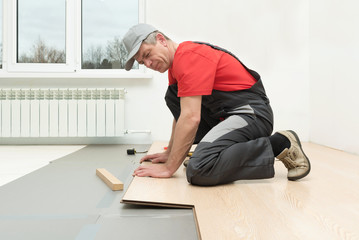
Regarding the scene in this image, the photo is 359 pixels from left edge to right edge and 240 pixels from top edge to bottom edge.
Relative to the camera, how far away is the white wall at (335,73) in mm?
2850

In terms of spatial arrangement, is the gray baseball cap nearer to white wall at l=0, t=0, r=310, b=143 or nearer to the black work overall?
the black work overall

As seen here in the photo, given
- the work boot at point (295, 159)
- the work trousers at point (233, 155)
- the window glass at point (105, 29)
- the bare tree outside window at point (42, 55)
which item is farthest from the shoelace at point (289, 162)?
the bare tree outside window at point (42, 55)

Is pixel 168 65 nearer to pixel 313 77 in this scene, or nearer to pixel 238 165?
pixel 238 165

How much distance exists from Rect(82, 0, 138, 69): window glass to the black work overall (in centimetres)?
232

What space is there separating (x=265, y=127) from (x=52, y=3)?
3.19 meters

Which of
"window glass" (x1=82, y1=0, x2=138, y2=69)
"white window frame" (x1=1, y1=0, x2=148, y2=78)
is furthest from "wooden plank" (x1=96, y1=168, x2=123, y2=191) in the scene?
"window glass" (x1=82, y1=0, x2=138, y2=69)

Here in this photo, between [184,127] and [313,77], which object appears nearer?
[184,127]

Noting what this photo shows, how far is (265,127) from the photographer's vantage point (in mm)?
1731

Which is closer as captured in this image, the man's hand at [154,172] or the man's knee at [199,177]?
the man's knee at [199,177]

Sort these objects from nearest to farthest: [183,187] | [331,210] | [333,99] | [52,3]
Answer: [331,210], [183,187], [333,99], [52,3]

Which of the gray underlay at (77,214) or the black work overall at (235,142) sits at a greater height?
the black work overall at (235,142)

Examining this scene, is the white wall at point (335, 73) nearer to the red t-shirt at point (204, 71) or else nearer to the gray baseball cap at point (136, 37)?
the red t-shirt at point (204, 71)

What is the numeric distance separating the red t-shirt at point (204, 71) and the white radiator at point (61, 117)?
6.72 feet

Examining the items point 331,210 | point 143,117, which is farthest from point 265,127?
point 143,117
